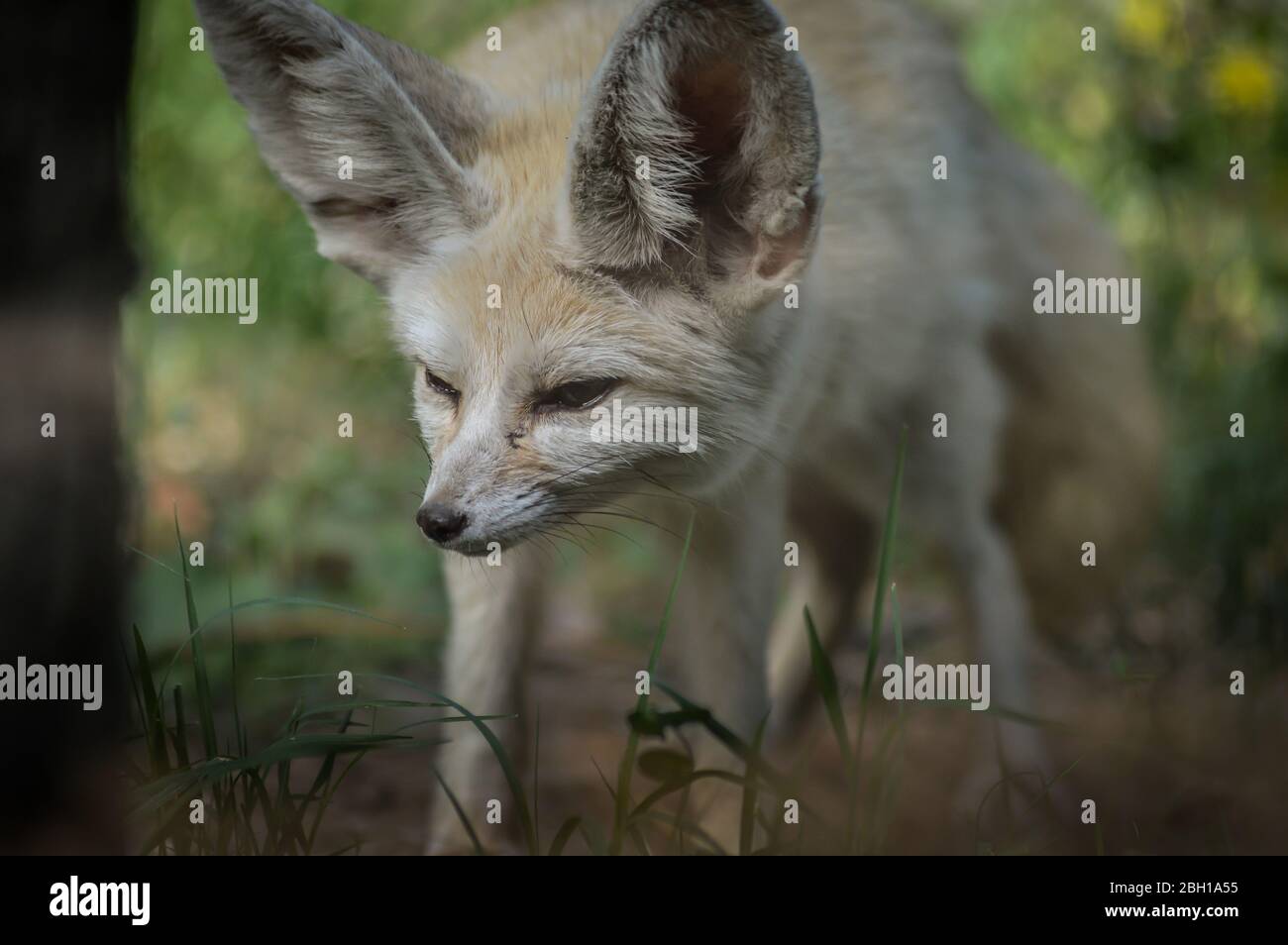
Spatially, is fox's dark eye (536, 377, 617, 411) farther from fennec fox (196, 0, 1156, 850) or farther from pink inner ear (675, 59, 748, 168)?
pink inner ear (675, 59, 748, 168)

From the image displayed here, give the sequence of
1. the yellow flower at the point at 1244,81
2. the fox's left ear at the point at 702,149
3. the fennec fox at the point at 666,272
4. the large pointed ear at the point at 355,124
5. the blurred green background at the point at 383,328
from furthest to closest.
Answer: the yellow flower at the point at 1244,81, the blurred green background at the point at 383,328, the large pointed ear at the point at 355,124, the fennec fox at the point at 666,272, the fox's left ear at the point at 702,149

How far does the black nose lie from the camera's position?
2029 mm

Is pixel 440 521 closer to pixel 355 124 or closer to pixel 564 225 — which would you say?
pixel 564 225

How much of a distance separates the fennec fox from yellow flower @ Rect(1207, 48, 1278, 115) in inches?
50.4

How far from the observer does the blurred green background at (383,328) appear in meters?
4.07

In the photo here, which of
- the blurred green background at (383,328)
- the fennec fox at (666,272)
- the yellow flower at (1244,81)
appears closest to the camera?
the fennec fox at (666,272)

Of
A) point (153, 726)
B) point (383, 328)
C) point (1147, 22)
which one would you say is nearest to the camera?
point (153, 726)

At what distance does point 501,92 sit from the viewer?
8.80 feet

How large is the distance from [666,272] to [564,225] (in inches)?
7.9

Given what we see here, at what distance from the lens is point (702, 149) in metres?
2.19

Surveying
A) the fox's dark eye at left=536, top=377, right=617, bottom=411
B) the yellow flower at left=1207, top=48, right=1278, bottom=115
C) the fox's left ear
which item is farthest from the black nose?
the yellow flower at left=1207, top=48, right=1278, bottom=115

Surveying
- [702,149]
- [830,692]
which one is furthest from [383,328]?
[830,692]

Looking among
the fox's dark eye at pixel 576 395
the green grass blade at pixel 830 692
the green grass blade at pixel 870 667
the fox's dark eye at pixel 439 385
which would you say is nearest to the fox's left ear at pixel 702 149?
the fox's dark eye at pixel 576 395

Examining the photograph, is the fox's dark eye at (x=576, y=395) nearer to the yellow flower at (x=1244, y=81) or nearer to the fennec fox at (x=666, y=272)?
the fennec fox at (x=666, y=272)
